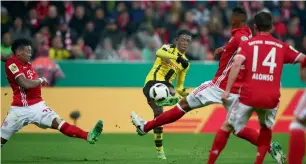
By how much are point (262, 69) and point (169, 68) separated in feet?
13.5

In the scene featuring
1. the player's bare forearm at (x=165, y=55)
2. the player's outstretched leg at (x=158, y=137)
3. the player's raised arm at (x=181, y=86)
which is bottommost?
the player's outstretched leg at (x=158, y=137)

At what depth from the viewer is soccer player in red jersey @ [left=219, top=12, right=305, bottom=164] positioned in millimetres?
10305

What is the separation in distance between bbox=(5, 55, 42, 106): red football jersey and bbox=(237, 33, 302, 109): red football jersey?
3861 millimetres

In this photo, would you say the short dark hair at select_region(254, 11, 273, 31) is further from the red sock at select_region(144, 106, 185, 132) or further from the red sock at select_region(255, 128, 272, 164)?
the red sock at select_region(144, 106, 185, 132)

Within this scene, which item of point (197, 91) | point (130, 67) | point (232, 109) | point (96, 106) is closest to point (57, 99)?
point (96, 106)

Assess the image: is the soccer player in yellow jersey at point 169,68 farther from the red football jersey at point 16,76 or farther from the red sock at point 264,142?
the red sock at point 264,142

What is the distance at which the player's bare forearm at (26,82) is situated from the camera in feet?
40.9

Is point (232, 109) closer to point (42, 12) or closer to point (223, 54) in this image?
point (223, 54)

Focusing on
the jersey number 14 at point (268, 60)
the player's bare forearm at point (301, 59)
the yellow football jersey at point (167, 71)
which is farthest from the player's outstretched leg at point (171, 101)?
the player's bare forearm at point (301, 59)

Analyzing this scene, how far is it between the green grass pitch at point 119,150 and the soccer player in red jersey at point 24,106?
489 mm

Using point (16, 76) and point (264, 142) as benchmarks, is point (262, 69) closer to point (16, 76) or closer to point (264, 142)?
point (264, 142)

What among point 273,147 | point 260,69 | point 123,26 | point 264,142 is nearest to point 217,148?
point 264,142

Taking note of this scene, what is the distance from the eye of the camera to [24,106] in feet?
41.5

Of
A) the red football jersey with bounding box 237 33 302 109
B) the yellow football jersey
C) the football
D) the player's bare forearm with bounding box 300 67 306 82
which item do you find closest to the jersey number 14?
the red football jersey with bounding box 237 33 302 109
